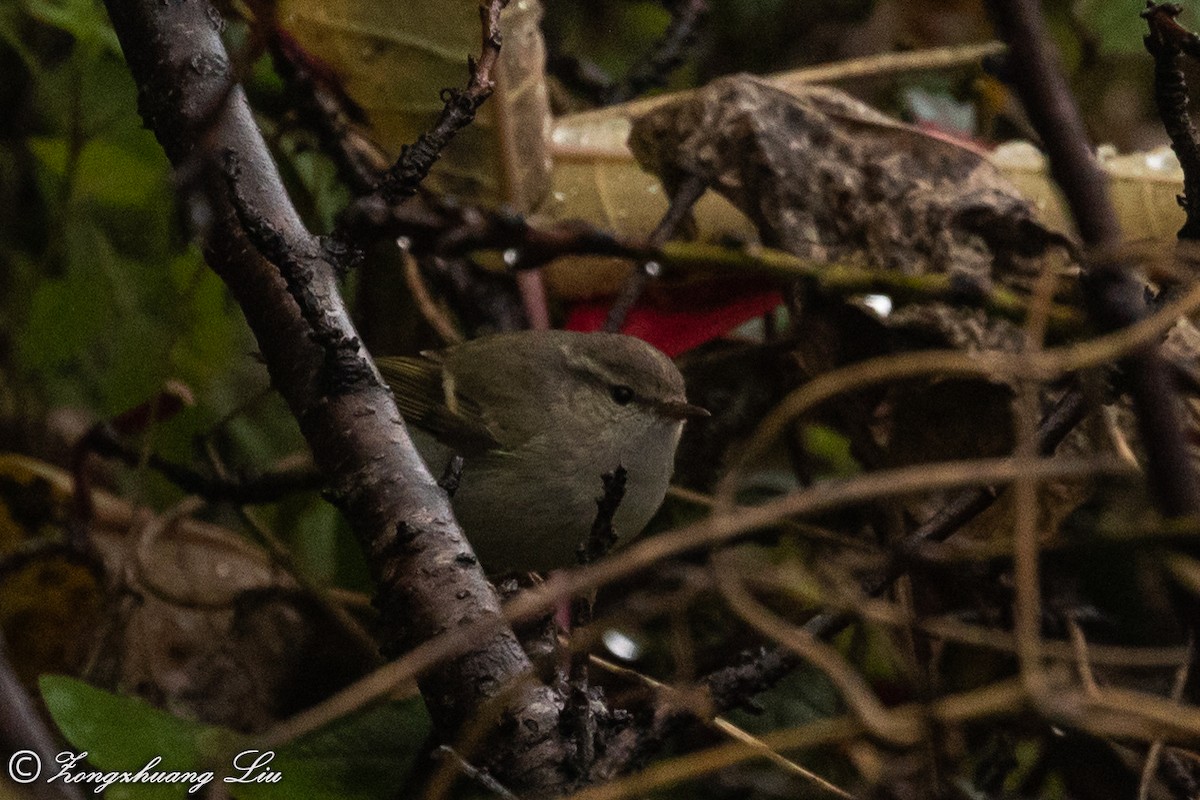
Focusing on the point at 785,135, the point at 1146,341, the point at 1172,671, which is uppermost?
the point at 785,135

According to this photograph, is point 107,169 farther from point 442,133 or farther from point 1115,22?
point 1115,22

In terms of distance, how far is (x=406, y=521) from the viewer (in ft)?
4.97

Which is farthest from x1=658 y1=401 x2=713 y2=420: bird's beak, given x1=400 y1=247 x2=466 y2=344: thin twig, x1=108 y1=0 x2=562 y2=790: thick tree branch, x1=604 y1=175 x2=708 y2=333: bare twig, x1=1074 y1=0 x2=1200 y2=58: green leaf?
x1=1074 y1=0 x2=1200 y2=58: green leaf

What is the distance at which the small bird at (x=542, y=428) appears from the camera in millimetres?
2357

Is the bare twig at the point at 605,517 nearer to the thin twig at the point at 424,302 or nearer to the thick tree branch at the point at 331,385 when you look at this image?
the thick tree branch at the point at 331,385

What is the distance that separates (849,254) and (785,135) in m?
0.25

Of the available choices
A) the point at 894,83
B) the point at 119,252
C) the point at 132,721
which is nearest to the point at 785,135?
the point at 894,83

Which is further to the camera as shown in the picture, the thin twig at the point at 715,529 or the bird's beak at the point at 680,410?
the bird's beak at the point at 680,410

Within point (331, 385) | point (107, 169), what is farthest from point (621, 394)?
point (107, 169)

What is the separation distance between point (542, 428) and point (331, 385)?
3.14 feet

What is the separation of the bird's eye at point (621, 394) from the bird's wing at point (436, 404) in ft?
0.81

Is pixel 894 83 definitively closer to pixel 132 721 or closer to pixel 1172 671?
pixel 1172 671

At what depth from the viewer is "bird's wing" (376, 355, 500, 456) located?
101 inches

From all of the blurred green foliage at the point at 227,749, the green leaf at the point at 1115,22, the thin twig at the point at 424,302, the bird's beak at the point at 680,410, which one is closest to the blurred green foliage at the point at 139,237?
the green leaf at the point at 1115,22
